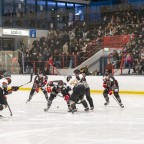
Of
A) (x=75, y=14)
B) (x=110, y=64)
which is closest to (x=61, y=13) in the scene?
(x=75, y=14)

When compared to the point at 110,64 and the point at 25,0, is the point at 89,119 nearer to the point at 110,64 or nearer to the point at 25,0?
the point at 110,64

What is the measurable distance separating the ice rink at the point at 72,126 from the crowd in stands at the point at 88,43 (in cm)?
553

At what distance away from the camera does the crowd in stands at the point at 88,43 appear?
52.7ft

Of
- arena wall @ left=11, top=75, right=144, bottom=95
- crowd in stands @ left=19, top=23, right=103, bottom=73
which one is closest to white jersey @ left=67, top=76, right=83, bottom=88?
arena wall @ left=11, top=75, right=144, bottom=95

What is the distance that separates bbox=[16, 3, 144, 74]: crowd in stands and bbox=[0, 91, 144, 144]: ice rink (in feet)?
18.1

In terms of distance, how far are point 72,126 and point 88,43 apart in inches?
506

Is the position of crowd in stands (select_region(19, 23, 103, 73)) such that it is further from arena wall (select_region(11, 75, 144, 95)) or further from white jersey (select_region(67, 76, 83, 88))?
white jersey (select_region(67, 76, 83, 88))

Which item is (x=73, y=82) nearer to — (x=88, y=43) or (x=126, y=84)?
(x=126, y=84)

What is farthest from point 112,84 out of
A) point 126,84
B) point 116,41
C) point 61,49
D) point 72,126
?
point 61,49

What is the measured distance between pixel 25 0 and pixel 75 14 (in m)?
2.98

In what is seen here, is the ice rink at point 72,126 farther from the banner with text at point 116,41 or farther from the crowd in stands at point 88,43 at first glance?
the banner with text at point 116,41

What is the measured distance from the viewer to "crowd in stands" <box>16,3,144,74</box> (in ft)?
52.7

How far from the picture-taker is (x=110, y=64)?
631 inches

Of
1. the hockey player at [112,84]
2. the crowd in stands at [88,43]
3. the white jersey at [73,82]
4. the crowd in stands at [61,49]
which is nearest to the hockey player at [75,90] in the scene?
the white jersey at [73,82]
